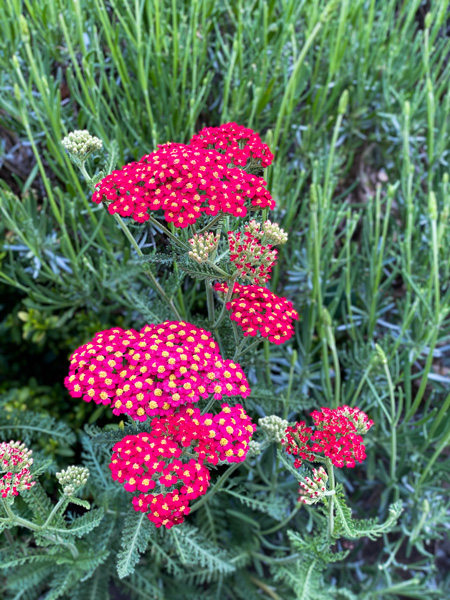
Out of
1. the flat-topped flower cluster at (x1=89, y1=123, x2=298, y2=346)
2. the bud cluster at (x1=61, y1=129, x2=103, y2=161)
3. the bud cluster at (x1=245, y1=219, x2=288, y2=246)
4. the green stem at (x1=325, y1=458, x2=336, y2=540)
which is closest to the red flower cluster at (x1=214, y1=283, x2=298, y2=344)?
the flat-topped flower cluster at (x1=89, y1=123, x2=298, y2=346)

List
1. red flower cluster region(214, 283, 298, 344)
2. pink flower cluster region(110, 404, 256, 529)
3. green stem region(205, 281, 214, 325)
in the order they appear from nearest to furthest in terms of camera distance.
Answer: pink flower cluster region(110, 404, 256, 529) → red flower cluster region(214, 283, 298, 344) → green stem region(205, 281, 214, 325)

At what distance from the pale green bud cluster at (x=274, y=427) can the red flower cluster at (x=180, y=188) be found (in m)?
0.41

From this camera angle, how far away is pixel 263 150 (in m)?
0.96

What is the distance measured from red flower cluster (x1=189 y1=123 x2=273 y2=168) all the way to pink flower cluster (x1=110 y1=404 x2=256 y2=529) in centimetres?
48

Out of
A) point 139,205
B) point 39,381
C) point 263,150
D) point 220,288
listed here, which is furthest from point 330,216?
point 39,381

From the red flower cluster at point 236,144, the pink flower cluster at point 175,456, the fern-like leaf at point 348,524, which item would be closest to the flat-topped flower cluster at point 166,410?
the pink flower cluster at point 175,456

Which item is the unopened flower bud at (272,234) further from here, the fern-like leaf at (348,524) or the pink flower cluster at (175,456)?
the fern-like leaf at (348,524)

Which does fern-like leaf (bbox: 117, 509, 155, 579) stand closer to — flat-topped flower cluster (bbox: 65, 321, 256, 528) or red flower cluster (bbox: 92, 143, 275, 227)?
flat-topped flower cluster (bbox: 65, 321, 256, 528)

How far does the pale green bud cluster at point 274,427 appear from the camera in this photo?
973 millimetres

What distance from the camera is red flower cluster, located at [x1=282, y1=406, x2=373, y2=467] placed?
84 centimetres

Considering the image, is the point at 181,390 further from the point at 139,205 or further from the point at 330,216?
the point at 330,216

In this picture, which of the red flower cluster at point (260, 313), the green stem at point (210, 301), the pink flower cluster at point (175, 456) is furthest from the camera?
the green stem at point (210, 301)

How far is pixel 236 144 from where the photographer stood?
0.99m

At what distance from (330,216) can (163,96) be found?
24.5 inches
